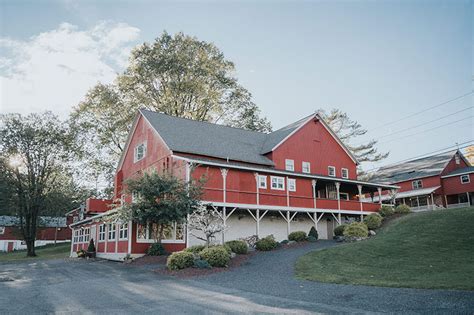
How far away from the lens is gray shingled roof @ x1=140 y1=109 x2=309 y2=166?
1065 inches

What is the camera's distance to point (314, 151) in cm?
3384

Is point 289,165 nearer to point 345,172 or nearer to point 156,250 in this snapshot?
point 345,172

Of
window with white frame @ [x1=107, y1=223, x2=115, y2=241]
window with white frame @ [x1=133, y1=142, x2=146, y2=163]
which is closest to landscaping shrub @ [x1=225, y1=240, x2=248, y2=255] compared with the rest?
window with white frame @ [x1=107, y1=223, x2=115, y2=241]

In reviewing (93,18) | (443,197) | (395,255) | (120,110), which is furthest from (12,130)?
(443,197)

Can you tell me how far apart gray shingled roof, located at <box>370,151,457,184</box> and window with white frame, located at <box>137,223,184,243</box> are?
107 ft

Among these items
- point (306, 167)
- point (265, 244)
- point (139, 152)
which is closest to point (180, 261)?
point (265, 244)

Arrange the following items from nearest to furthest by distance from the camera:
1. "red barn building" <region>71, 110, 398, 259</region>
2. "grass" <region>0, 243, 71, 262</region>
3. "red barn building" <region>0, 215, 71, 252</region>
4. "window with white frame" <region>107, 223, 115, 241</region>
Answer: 1. "red barn building" <region>71, 110, 398, 259</region>
2. "window with white frame" <region>107, 223, 115, 241</region>
3. "grass" <region>0, 243, 71, 262</region>
4. "red barn building" <region>0, 215, 71, 252</region>

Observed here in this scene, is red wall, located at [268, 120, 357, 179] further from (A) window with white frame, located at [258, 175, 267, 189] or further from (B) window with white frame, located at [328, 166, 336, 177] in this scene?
(A) window with white frame, located at [258, 175, 267, 189]

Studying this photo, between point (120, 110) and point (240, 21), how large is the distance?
984 inches

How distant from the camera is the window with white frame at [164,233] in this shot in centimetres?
2372

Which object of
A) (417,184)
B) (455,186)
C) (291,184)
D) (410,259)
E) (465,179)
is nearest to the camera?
(410,259)

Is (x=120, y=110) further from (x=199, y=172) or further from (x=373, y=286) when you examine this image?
(x=373, y=286)

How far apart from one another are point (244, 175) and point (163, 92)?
846 inches

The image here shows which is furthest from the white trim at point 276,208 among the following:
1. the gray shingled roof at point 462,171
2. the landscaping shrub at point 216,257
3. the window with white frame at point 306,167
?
the gray shingled roof at point 462,171
